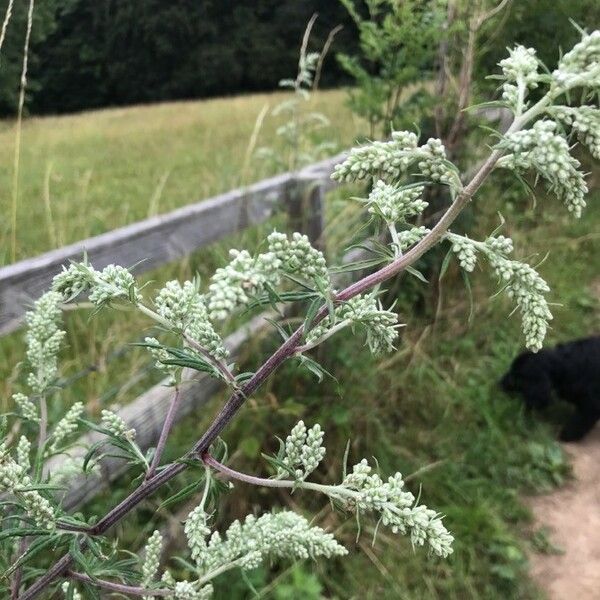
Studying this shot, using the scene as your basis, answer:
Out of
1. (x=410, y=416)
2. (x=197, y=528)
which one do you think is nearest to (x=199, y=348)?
(x=197, y=528)

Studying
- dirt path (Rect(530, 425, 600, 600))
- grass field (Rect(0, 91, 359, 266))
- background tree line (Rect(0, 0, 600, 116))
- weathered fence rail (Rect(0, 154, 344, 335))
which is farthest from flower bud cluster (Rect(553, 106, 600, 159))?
grass field (Rect(0, 91, 359, 266))

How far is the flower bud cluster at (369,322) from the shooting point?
32.3 inches

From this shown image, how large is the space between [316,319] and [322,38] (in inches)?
513

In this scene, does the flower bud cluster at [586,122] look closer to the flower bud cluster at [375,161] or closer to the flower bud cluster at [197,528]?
the flower bud cluster at [375,161]

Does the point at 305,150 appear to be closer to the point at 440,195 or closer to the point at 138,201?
the point at 440,195

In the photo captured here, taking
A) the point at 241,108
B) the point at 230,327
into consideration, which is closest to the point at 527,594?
the point at 230,327

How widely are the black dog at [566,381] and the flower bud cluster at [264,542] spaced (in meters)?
2.95

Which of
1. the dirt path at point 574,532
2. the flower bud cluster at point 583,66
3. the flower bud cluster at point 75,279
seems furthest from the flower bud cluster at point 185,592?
the dirt path at point 574,532

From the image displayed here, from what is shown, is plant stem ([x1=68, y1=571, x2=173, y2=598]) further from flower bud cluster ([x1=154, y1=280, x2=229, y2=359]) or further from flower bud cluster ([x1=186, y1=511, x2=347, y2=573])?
flower bud cluster ([x1=154, y1=280, x2=229, y2=359])

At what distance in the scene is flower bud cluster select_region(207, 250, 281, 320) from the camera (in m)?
0.58

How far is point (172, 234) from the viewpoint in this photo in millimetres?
2805

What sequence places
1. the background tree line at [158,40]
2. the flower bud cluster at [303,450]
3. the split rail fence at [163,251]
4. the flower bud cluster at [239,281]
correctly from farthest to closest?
the background tree line at [158,40], the split rail fence at [163,251], the flower bud cluster at [303,450], the flower bud cluster at [239,281]

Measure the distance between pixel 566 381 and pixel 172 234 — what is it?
2.39 m

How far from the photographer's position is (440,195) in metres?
3.86
